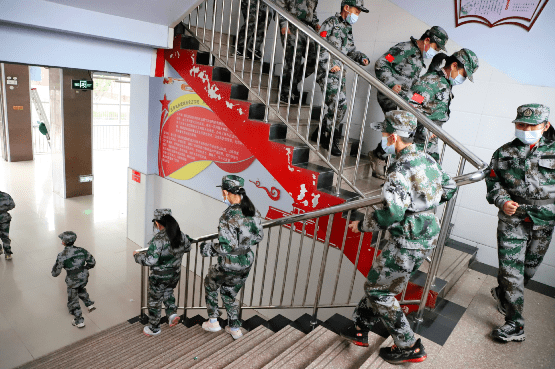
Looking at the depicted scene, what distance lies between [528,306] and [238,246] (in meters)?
2.46

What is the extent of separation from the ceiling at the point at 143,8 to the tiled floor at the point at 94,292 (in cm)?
374

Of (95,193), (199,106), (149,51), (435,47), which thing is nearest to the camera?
(435,47)

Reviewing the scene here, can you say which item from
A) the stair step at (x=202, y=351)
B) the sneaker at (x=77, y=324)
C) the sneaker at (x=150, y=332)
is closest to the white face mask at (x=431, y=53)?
the stair step at (x=202, y=351)

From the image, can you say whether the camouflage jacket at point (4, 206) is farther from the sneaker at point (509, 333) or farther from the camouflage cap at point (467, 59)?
the sneaker at point (509, 333)

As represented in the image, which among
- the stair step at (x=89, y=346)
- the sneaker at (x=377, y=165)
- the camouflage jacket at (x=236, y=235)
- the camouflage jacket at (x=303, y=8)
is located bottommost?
the stair step at (x=89, y=346)

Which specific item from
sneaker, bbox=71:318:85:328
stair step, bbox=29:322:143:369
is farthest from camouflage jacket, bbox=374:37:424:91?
sneaker, bbox=71:318:85:328

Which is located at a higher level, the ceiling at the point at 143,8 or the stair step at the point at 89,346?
the ceiling at the point at 143,8

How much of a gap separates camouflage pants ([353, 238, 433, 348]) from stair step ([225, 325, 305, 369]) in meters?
0.81

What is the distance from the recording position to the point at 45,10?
3.59m

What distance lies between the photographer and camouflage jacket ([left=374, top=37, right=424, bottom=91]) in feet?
13.6

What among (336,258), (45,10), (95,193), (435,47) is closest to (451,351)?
(336,258)

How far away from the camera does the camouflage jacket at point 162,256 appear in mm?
3914

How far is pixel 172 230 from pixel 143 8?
248 centimetres

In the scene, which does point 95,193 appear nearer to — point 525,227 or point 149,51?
point 149,51
